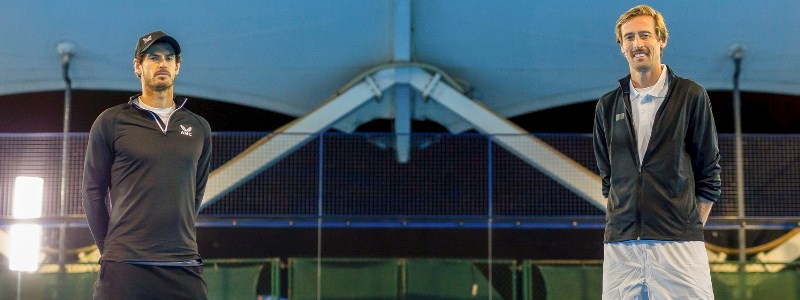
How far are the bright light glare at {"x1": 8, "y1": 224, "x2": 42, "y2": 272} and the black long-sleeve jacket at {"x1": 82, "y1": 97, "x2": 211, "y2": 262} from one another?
6.47 meters

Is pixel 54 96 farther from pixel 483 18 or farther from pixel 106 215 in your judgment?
pixel 106 215

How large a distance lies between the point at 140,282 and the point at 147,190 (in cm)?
28

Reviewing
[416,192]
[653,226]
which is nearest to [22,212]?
[416,192]

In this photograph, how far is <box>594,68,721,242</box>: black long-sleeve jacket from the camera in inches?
113

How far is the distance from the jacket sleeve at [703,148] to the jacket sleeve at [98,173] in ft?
5.89

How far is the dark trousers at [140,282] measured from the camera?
9.45ft

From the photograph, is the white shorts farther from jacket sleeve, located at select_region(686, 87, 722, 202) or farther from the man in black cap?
the man in black cap

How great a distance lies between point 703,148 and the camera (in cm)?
291

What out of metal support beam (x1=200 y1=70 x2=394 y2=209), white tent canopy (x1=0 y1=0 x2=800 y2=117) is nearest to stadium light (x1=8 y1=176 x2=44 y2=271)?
metal support beam (x1=200 y1=70 x2=394 y2=209)

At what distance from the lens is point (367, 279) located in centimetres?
870

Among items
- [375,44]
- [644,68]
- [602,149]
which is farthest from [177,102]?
[375,44]

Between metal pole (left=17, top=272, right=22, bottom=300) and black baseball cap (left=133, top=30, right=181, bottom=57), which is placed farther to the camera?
metal pole (left=17, top=272, right=22, bottom=300)

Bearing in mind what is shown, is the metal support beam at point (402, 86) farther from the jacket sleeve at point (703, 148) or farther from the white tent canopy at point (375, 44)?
the jacket sleeve at point (703, 148)

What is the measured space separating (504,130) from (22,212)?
4.95 metres
